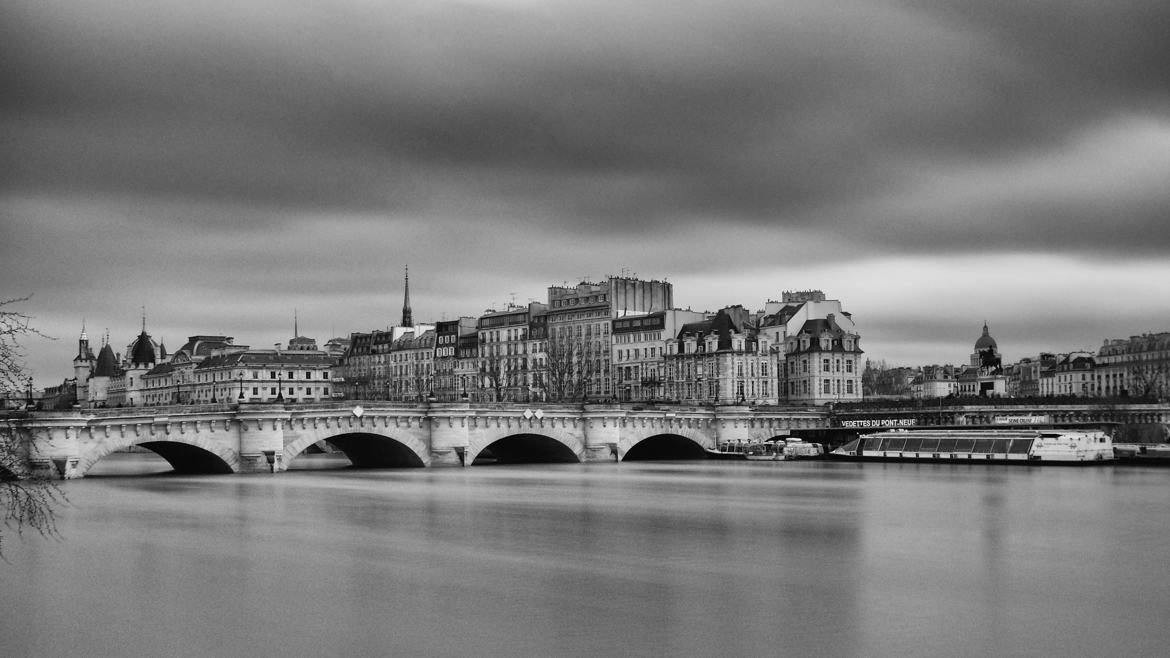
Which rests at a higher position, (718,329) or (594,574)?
(718,329)

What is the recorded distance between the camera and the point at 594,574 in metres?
35.2

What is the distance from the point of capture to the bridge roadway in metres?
71.2

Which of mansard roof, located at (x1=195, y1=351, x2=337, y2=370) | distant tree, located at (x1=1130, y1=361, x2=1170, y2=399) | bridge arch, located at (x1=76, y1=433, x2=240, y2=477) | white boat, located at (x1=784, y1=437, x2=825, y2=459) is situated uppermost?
mansard roof, located at (x1=195, y1=351, x2=337, y2=370)

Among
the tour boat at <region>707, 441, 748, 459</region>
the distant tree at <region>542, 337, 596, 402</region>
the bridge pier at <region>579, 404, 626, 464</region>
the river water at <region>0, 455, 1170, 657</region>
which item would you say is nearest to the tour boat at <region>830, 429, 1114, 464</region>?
the tour boat at <region>707, 441, 748, 459</region>

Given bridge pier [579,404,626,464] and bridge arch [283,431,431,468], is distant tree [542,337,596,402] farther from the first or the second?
bridge arch [283,431,431,468]

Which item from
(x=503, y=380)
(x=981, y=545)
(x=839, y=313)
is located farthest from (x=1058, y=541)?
(x=503, y=380)

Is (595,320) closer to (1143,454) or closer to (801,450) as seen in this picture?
(801,450)

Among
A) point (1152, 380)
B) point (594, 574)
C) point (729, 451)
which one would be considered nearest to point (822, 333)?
point (729, 451)

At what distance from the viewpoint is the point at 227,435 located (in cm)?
7712

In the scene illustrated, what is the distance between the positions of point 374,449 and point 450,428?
8900 mm

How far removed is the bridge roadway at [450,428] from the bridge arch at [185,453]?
0.07 m

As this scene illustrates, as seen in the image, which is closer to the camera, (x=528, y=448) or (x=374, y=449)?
(x=374, y=449)

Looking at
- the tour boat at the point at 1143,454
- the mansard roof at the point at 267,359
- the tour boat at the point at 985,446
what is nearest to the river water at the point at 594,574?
the tour boat at the point at 985,446

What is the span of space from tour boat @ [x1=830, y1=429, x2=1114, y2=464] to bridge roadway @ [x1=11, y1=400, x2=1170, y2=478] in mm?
6593
